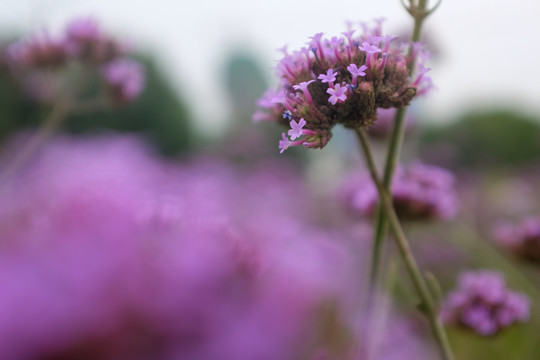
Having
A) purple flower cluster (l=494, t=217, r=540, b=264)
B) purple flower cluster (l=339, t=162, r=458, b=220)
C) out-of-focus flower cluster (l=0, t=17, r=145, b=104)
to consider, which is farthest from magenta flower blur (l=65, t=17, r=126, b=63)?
purple flower cluster (l=494, t=217, r=540, b=264)

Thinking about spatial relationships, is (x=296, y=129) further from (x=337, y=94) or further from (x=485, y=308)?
(x=485, y=308)

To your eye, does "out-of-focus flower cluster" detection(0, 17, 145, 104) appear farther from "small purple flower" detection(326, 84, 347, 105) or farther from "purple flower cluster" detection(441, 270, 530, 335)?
"small purple flower" detection(326, 84, 347, 105)

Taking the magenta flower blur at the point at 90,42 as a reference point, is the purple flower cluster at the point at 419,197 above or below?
below

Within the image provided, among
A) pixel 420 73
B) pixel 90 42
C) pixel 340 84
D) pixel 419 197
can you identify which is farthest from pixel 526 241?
pixel 90 42

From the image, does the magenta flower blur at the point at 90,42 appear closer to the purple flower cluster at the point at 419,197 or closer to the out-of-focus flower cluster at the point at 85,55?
the out-of-focus flower cluster at the point at 85,55

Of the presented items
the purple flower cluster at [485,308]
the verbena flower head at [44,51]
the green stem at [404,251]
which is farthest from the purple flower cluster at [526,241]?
the verbena flower head at [44,51]
